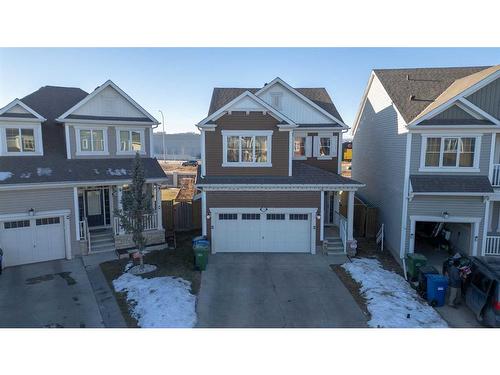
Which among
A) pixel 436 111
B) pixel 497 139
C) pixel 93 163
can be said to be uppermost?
pixel 436 111

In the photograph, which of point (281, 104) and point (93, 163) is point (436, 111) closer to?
point (281, 104)

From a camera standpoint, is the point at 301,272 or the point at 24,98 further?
the point at 24,98

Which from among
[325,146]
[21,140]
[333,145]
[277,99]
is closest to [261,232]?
[325,146]

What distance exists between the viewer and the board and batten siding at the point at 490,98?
14500mm

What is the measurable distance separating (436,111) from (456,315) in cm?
848

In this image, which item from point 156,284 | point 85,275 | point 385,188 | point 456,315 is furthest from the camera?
point 385,188

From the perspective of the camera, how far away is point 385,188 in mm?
17719

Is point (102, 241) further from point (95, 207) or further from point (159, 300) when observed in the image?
point (159, 300)

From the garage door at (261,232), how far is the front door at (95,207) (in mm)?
6523

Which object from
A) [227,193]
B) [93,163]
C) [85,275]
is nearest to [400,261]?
[227,193]

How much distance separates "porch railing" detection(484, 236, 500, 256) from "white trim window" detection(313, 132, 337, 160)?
27.7ft

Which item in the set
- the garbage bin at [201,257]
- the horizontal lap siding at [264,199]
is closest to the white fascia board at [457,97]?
the horizontal lap siding at [264,199]

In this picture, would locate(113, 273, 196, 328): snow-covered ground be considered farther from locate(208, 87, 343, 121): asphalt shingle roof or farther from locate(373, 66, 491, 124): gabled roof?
locate(373, 66, 491, 124): gabled roof

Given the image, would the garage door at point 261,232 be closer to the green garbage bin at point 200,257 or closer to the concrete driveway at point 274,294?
the concrete driveway at point 274,294
